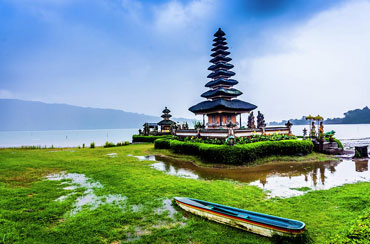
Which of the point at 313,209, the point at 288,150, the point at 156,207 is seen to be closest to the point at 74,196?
the point at 156,207

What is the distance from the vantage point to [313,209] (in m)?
6.46

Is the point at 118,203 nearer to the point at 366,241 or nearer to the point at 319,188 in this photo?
the point at 366,241

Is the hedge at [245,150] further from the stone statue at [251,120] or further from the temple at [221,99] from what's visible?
the stone statue at [251,120]

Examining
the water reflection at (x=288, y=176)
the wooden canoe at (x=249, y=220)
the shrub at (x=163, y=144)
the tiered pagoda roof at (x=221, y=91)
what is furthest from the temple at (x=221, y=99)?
the wooden canoe at (x=249, y=220)

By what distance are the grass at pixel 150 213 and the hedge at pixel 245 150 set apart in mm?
4668

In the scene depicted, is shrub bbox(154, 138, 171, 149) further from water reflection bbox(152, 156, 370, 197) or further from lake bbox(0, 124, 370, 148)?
lake bbox(0, 124, 370, 148)

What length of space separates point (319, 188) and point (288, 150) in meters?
8.51

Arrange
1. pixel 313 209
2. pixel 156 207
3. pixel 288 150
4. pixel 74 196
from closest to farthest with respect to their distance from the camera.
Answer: pixel 313 209, pixel 156 207, pixel 74 196, pixel 288 150

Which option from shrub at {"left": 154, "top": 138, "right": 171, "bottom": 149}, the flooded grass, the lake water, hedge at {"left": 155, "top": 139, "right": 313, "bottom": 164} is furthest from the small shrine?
the flooded grass

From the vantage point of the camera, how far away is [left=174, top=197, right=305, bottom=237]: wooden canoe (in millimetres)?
4539

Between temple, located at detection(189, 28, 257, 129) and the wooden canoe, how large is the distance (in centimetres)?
1749

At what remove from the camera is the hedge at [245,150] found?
47.6ft

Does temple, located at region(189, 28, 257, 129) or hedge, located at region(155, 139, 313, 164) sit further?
temple, located at region(189, 28, 257, 129)

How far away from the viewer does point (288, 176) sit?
11.5 metres
